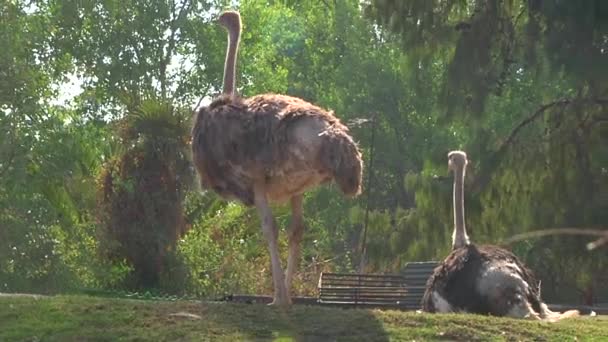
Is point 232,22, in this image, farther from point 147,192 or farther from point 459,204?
point 147,192

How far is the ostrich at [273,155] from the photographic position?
32.3ft

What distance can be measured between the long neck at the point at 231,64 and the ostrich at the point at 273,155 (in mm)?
788

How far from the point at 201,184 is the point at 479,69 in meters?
8.03

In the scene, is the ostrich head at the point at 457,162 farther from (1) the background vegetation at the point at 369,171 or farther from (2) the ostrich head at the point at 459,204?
(1) the background vegetation at the point at 369,171

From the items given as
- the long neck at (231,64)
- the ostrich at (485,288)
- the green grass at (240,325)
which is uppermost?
the long neck at (231,64)

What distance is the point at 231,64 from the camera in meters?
11.7

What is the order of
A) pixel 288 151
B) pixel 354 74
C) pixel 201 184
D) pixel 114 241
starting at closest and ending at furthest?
pixel 288 151 < pixel 201 184 < pixel 114 241 < pixel 354 74

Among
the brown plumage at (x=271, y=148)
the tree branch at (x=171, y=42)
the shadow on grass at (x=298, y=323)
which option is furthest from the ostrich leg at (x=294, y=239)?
the tree branch at (x=171, y=42)

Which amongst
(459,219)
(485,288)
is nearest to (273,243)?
(485,288)

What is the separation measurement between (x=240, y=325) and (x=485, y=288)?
9.65 ft

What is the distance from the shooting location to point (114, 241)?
16891 mm

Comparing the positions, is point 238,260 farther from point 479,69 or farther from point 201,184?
point 201,184

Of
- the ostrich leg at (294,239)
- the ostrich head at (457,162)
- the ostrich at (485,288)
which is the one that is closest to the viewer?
the ostrich leg at (294,239)

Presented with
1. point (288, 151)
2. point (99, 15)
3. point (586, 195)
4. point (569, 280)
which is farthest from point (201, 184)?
point (99, 15)
